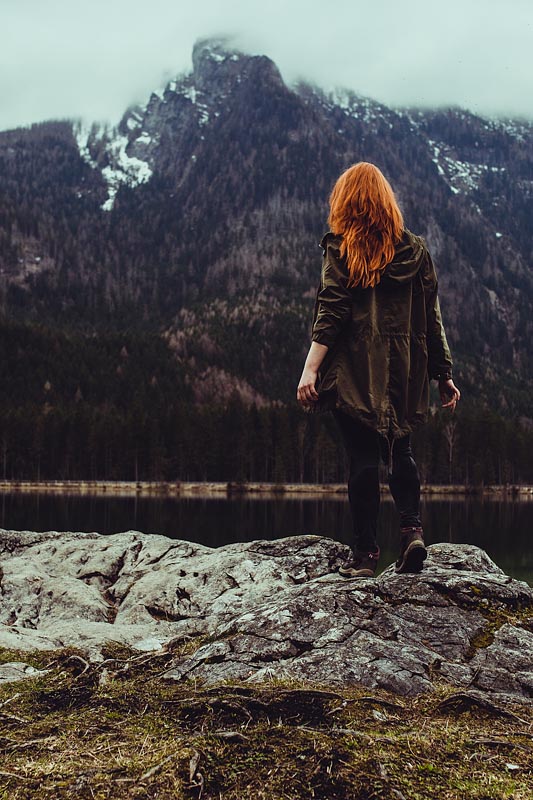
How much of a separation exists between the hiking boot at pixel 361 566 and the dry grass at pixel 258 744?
167cm

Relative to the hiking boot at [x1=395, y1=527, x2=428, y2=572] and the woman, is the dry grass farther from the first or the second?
the woman

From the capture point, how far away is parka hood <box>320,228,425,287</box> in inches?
220

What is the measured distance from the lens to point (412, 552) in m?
5.63

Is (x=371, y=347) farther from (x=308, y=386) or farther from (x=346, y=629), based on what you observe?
(x=346, y=629)

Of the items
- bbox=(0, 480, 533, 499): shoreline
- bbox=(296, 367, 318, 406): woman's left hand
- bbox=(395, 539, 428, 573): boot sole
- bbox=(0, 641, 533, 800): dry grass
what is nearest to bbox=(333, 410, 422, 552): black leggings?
bbox=(395, 539, 428, 573): boot sole

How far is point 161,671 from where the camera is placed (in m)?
4.95

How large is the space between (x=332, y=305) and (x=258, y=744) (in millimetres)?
3318

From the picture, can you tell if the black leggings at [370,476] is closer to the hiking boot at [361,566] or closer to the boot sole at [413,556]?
the hiking boot at [361,566]

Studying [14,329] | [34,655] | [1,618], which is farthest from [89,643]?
[14,329]

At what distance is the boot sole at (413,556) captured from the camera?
5.62 m

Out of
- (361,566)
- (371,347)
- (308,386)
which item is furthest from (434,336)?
(361,566)

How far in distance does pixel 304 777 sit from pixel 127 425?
11278 cm

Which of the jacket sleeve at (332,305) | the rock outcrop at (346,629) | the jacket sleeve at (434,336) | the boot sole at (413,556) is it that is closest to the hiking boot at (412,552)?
the boot sole at (413,556)

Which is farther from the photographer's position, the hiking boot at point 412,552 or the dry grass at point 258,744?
the hiking boot at point 412,552
